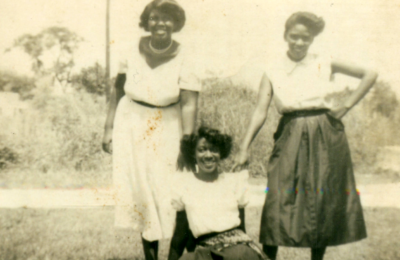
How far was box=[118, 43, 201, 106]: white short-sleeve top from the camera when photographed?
3.99m

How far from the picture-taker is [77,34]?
4.34 metres

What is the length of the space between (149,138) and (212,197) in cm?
96

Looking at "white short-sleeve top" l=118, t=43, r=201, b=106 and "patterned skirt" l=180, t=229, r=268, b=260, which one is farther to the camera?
"white short-sleeve top" l=118, t=43, r=201, b=106

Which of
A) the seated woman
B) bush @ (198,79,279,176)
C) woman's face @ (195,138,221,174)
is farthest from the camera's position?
bush @ (198,79,279,176)

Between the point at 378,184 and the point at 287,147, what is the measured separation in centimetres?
115

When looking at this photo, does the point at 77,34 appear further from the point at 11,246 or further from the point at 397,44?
the point at 397,44

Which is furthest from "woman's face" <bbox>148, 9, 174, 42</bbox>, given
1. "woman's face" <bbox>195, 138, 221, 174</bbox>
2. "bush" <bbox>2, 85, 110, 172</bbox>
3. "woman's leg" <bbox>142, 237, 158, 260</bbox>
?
"woman's leg" <bbox>142, 237, 158, 260</bbox>

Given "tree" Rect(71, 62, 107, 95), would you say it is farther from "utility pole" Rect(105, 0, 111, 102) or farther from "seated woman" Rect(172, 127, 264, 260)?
"seated woman" Rect(172, 127, 264, 260)

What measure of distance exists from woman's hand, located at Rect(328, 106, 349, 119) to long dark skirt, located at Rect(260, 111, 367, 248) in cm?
5

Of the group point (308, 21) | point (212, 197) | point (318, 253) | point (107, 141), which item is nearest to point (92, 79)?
point (107, 141)

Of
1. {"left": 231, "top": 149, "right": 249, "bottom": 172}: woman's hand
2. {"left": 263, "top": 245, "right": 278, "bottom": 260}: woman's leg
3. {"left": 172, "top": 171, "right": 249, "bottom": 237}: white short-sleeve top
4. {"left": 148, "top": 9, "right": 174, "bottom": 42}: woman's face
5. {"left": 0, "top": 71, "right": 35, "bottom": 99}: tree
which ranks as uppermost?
{"left": 148, "top": 9, "right": 174, "bottom": 42}: woman's face

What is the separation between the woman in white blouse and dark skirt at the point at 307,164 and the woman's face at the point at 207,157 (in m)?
0.59

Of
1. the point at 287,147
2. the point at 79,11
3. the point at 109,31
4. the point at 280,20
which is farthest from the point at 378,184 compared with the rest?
the point at 79,11

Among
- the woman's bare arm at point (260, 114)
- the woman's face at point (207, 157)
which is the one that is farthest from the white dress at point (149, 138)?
the woman's face at point (207, 157)
